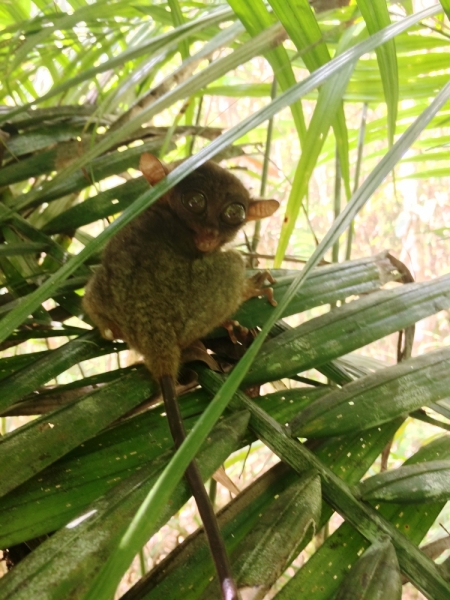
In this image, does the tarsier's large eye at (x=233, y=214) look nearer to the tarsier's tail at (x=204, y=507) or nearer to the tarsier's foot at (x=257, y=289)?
the tarsier's foot at (x=257, y=289)

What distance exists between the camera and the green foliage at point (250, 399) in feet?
2.78

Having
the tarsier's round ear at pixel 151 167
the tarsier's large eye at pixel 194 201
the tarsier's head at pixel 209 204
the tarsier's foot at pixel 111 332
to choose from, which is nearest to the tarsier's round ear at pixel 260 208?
the tarsier's head at pixel 209 204

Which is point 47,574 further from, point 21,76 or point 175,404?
point 21,76

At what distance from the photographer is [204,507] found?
36.5 inches

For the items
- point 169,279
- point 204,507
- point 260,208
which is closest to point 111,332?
point 169,279

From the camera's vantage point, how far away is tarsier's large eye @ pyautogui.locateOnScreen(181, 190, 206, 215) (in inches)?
64.3

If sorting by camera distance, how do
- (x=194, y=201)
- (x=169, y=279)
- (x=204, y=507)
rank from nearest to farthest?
1. (x=204, y=507)
2. (x=169, y=279)
3. (x=194, y=201)

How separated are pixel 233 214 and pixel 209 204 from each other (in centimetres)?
9

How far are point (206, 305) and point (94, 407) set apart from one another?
0.42 meters

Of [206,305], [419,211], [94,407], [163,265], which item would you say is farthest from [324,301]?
[419,211]

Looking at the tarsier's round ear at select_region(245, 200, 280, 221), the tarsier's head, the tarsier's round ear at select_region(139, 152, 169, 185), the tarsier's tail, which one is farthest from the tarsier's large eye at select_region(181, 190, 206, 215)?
the tarsier's tail

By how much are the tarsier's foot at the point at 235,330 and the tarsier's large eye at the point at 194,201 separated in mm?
401

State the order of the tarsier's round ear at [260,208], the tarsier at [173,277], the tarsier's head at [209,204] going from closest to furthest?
the tarsier at [173,277] < the tarsier's head at [209,204] < the tarsier's round ear at [260,208]

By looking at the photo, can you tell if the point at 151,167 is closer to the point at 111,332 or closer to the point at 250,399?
the point at 111,332
